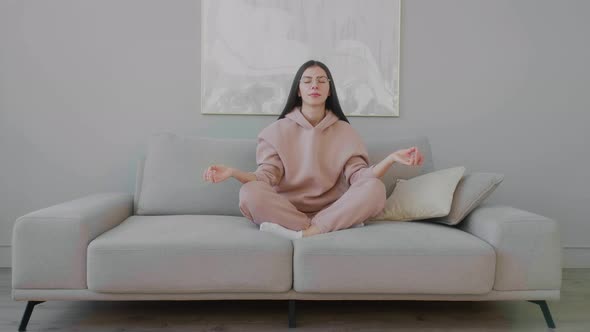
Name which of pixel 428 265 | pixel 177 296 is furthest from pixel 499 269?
pixel 177 296

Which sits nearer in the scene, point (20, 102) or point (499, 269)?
point (499, 269)

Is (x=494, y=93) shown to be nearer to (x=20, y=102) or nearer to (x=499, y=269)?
(x=499, y=269)

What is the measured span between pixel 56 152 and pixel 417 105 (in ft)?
7.34

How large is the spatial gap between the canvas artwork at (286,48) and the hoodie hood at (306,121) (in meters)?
0.40

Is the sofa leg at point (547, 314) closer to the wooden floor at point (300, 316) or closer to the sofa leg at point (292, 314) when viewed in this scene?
the wooden floor at point (300, 316)

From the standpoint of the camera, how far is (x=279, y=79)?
9.09 feet

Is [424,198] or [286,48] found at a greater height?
[286,48]

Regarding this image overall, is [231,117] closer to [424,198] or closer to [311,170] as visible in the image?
[311,170]

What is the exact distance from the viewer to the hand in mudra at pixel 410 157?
1933 millimetres

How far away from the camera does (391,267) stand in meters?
1.75

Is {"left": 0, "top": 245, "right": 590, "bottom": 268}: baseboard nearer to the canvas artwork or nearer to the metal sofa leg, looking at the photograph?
the canvas artwork

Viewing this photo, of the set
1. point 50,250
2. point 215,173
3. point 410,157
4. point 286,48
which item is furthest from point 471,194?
point 50,250

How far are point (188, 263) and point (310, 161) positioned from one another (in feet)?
2.67

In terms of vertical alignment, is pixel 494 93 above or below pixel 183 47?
below
